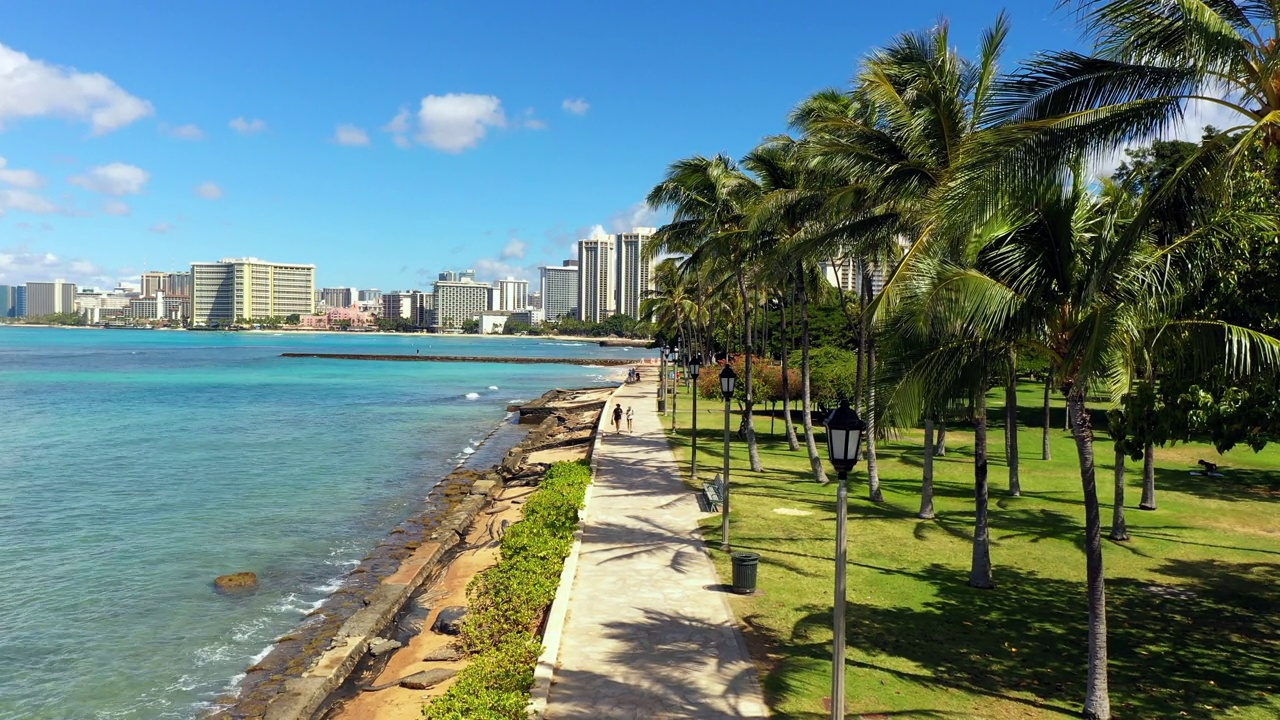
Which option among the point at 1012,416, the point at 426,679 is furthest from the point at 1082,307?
the point at 426,679

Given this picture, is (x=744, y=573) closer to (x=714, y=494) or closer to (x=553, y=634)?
(x=553, y=634)

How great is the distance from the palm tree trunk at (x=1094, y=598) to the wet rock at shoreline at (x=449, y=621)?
9.60 metres

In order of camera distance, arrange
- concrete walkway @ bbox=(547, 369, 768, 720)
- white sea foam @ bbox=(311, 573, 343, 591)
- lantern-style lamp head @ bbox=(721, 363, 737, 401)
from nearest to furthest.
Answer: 1. concrete walkway @ bbox=(547, 369, 768, 720)
2. lantern-style lamp head @ bbox=(721, 363, 737, 401)
3. white sea foam @ bbox=(311, 573, 343, 591)

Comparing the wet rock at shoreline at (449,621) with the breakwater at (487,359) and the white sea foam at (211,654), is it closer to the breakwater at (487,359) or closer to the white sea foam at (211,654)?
the white sea foam at (211,654)

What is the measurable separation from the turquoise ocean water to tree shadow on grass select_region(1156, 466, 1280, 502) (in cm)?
2248

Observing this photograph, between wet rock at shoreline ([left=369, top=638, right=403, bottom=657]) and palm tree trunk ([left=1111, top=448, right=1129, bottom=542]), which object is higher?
palm tree trunk ([left=1111, top=448, right=1129, bottom=542])

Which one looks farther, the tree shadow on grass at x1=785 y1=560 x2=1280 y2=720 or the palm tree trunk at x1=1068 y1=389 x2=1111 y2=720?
the tree shadow on grass at x1=785 y1=560 x2=1280 y2=720

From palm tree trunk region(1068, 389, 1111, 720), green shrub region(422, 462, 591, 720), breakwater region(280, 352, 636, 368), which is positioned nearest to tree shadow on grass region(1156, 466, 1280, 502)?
palm tree trunk region(1068, 389, 1111, 720)

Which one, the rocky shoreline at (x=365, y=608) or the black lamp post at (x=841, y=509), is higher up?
the black lamp post at (x=841, y=509)

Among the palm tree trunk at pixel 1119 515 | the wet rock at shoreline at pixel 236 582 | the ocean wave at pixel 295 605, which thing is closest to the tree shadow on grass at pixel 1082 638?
the palm tree trunk at pixel 1119 515

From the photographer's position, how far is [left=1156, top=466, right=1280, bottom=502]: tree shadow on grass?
21797 millimetres

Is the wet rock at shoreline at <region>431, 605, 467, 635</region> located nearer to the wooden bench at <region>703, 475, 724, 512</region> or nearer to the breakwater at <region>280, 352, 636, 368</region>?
the wooden bench at <region>703, 475, 724, 512</region>

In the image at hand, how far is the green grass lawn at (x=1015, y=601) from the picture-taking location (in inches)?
387

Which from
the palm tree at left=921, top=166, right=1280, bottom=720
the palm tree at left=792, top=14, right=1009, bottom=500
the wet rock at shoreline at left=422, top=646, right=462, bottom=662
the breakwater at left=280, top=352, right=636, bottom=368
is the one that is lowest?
the wet rock at shoreline at left=422, top=646, right=462, bottom=662
